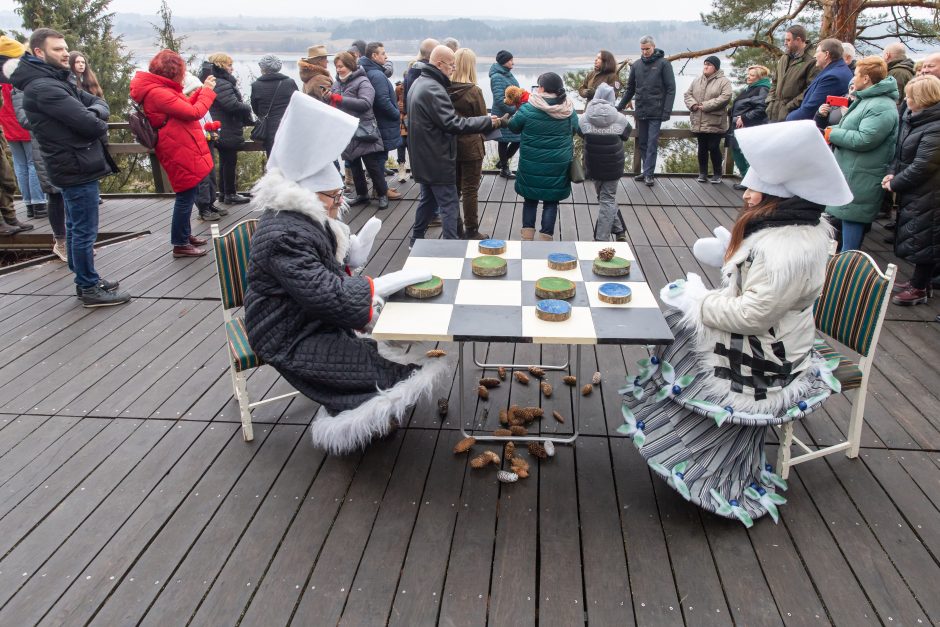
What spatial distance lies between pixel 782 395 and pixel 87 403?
114 inches

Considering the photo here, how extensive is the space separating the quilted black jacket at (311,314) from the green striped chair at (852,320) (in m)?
1.52

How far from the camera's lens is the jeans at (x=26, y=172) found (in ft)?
17.5

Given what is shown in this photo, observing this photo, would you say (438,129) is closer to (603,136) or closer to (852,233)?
(603,136)

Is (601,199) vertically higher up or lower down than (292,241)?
lower down

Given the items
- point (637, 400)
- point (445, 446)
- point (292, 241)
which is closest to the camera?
point (292, 241)

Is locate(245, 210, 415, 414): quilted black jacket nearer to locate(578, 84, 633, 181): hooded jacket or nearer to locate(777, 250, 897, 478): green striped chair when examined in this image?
locate(777, 250, 897, 478): green striped chair

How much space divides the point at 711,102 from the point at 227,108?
4.45 m

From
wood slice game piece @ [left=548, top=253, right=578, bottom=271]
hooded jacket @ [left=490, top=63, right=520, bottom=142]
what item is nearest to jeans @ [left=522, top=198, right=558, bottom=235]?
hooded jacket @ [left=490, top=63, right=520, bottom=142]

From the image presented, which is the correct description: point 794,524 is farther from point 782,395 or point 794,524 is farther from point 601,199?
point 601,199

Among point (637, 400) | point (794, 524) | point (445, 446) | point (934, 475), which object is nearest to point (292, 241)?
point (445, 446)

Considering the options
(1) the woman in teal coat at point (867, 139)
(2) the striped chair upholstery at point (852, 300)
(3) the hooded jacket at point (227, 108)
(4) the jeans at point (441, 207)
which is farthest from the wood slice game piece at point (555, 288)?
(3) the hooded jacket at point (227, 108)

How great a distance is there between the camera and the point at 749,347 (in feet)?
6.73

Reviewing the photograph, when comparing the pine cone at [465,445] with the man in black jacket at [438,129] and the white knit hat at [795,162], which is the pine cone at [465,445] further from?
the man in black jacket at [438,129]

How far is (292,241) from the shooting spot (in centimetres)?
212
